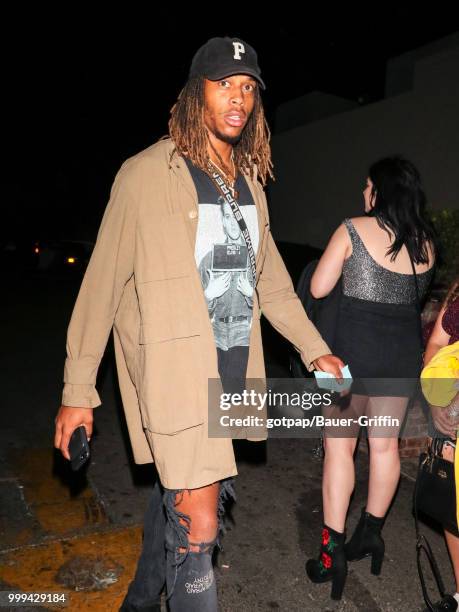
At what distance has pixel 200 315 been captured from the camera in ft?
6.63

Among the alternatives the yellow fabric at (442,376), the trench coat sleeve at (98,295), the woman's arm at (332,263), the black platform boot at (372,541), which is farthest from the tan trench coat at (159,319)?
the black platform boot at (372,541)

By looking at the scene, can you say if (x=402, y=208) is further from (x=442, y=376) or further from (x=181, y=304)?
(x=181, y=304)

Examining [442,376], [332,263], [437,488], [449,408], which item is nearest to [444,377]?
[442,376]

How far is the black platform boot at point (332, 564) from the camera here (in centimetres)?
287

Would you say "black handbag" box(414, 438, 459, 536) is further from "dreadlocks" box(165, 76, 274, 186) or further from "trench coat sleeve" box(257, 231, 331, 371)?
"dreadlocks" box(165, 76, 274, 186)

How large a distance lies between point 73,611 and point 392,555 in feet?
5.87

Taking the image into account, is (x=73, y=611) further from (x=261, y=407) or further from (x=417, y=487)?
(x=417, y=487)

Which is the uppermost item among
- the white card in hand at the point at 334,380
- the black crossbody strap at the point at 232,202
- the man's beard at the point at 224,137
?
the man's beard at the point at 224,137

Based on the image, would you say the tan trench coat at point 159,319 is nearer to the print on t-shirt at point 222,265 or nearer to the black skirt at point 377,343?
the print on t-shirt at point 222,265

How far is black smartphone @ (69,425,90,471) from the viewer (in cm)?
192

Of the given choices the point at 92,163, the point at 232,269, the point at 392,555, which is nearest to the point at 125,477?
the point at 392,555

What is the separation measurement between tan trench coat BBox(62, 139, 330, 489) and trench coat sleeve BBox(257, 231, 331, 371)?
0.58 m

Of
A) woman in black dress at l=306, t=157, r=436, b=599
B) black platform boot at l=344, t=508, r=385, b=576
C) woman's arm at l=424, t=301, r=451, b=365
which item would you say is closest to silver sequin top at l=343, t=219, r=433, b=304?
woman in black dress at l=306, t=157, r=436, b=599

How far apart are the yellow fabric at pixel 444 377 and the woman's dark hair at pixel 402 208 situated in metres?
0.65
